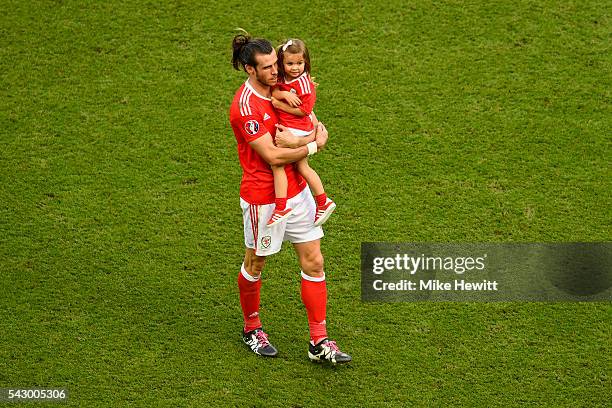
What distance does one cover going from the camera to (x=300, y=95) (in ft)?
16.6

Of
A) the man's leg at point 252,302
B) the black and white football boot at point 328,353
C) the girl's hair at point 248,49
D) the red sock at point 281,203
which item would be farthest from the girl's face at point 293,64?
the black and white football boot at point 328,353

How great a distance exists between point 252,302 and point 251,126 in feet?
3.71

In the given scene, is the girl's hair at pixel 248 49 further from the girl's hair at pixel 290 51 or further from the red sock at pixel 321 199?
the red sock at pixel 321 199

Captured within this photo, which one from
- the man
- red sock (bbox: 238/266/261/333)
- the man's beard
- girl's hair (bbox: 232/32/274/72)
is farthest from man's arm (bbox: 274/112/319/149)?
red sock (bbox: 238/266/261/333)

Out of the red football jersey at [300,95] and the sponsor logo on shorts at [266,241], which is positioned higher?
the red football jersey at [300,95]

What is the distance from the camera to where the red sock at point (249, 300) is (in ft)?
18.1

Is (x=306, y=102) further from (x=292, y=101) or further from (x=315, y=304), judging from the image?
(x=315, y=304)

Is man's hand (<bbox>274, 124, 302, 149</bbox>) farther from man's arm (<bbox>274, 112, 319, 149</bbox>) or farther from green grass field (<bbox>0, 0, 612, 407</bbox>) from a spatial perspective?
green grass field (<bbox>0, 0, 612, 407</bbox>)

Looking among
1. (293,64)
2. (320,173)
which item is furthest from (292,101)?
(320,173)

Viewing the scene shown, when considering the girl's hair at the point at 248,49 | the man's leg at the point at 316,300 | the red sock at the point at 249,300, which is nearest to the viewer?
the girl's hair at the point at 248,49

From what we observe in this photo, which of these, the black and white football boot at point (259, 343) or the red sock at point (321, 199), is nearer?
the red sock at point (321, 199)

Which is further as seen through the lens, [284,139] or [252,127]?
[284,139]

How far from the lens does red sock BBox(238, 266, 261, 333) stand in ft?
18.1

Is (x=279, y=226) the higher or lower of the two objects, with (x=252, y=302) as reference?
higher
